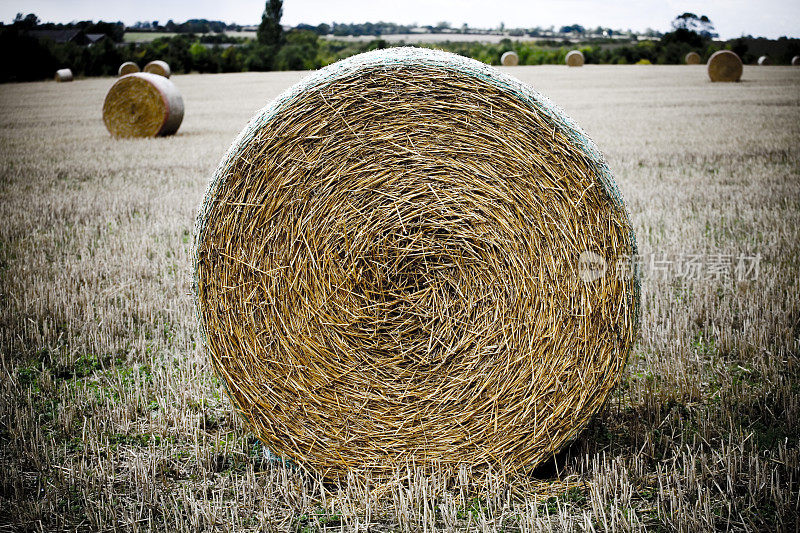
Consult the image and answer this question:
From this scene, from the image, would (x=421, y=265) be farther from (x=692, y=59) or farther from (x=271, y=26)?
(x=271, y=26)

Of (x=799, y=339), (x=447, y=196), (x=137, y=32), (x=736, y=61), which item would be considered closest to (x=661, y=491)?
(x=447, y=196)

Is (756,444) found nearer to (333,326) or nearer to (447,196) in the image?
(447,196)

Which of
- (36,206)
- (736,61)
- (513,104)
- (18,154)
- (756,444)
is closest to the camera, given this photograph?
(513,104)

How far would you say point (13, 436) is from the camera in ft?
10.7

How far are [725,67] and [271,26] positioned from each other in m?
41.5

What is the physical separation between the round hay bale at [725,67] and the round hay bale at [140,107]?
23.8 m

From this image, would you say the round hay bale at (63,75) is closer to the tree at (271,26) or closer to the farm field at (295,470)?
the tree at (271,26)

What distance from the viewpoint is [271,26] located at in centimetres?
5828

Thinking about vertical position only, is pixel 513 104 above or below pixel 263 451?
above

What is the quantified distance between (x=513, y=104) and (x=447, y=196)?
1.63 feet

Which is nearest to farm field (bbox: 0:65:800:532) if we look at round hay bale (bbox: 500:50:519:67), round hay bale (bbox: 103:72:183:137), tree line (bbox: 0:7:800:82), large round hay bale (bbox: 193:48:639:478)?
large round hay bale (bbox: 193:48:639:478)
